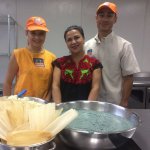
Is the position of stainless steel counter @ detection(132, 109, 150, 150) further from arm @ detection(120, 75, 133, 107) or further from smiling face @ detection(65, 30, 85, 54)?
smiling face @ detection(65, 30, 85, 54)

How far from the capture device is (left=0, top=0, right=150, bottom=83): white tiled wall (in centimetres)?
288

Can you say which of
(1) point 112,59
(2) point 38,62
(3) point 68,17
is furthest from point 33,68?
(3) point 68,17

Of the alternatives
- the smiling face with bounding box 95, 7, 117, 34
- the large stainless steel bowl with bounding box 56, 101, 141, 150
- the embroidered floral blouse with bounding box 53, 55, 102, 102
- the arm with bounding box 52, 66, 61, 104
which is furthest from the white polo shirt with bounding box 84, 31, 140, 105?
the large stainless steel bowl with bounding box 56, 101, 141, 150

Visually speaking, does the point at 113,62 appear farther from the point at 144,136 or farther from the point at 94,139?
the point at 94,139

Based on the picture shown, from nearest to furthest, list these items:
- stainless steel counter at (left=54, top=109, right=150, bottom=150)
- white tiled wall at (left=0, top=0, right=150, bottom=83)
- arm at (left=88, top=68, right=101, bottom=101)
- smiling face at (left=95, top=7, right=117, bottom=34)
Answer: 1. stainless steel counter at (left=54, top=109, right=150, bottom=150)
2. arm at (left=88, top=68, right=101, bottom=101)
3. smiling face at (left=95, top=7, right=117, bottom=34)
4. white tiled wall at (left=0, top=0, right=150, bottom=83)

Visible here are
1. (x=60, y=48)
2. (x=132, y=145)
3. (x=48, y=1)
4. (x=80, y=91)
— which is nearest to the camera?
(x=132, y=145)

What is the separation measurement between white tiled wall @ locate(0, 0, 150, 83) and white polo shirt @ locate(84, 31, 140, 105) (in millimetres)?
1413

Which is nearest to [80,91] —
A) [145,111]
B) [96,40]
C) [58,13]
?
[145,111]

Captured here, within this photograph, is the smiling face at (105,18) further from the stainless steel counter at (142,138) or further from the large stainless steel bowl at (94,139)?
the large stainless steel bowl at (94,139)

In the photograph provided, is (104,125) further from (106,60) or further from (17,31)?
(17,31)

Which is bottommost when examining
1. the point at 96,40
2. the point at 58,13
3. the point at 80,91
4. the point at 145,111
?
the point at 145,111

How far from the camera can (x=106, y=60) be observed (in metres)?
1.68

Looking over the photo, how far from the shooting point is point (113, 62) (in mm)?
1669

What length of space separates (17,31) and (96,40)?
6.12 feet
